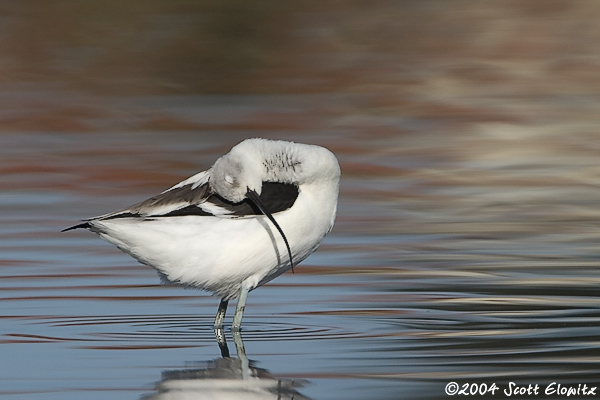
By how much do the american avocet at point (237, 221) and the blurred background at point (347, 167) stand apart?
Answer: 1.15 ft

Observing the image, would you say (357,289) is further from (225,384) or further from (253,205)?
(225,384)

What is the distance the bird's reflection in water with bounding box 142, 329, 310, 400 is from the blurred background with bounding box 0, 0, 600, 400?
137 millimetres

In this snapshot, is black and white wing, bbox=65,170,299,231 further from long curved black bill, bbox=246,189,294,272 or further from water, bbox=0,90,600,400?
water, bbox=0,90,600,400

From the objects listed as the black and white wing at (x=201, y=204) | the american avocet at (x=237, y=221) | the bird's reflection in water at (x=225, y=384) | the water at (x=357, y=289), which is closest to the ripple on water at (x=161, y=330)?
the water at (x=357, y=289)

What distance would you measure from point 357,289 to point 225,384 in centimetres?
304

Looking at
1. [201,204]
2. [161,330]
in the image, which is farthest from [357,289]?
[161,330]

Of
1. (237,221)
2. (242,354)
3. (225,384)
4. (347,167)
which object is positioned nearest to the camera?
(225,384)

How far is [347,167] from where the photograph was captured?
15969 mm

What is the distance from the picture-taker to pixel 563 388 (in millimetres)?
5762

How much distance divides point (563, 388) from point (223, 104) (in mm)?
16219

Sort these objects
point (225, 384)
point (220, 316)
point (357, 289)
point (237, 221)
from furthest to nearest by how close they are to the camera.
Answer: point (357, 289) → point (220, 316) → point (237, 221) → point (225, 384)

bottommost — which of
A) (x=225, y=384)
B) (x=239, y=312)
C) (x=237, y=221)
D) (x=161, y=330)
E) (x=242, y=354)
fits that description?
(x=225, y=384)

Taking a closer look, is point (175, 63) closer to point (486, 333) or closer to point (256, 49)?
point (256, 49)

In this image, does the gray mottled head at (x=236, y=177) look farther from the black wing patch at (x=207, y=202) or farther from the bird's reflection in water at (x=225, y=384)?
the bird's reflection in water at (x=225, y=384)
